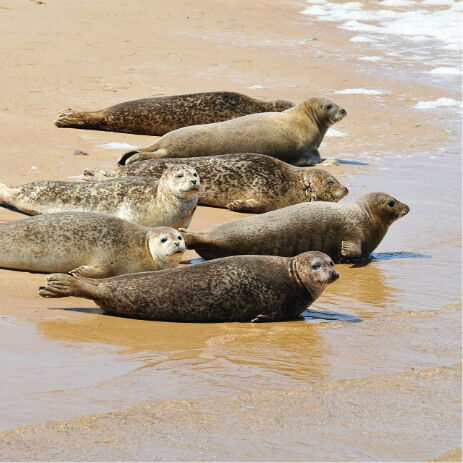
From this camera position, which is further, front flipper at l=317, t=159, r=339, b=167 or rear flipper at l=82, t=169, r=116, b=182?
front flipper at l=317, t=159, r=339, b=167

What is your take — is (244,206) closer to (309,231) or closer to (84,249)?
(309,231)

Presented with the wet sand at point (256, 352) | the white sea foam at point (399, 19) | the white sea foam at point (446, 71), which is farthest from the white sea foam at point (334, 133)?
the white sea foam at point (399, 19)

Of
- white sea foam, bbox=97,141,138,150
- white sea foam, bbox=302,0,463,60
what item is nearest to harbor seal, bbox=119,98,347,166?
white sea foam, bbox=97,141,138,150

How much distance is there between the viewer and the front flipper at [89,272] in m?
6.45

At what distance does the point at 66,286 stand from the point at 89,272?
2.06 feet

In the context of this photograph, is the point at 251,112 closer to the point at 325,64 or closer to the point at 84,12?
the point at 325,64

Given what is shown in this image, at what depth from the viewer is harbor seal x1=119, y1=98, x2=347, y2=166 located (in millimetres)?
9906

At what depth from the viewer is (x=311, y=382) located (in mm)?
4996

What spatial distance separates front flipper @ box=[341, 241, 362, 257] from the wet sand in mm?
98

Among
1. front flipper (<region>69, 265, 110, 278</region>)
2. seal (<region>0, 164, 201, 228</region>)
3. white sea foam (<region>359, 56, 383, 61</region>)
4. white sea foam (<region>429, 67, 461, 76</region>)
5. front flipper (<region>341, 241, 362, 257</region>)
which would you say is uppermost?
seal (<region>0, 164, 201, 228</region>)

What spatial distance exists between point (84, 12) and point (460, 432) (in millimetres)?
12376

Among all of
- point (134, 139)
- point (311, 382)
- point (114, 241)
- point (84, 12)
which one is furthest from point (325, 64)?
point (311, 382)

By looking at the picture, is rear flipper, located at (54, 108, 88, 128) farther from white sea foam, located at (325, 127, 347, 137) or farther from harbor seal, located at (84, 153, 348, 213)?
white sea foam, located at (325, 127, 347, 137)

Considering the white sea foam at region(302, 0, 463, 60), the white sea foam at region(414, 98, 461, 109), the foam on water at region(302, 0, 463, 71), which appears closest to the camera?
the white sea foam at region(414, 98, 461, 109)
